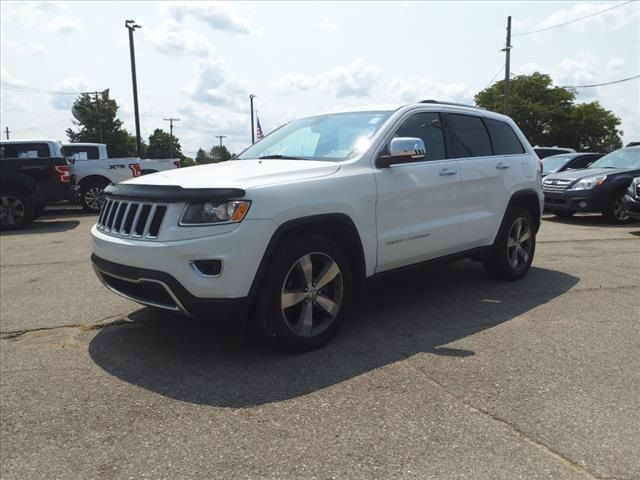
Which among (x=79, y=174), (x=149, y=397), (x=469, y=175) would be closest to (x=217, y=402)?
(x=149, y=397)

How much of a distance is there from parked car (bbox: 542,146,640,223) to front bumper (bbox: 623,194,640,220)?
1.38m

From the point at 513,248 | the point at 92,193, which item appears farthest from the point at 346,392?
the point at 92,193

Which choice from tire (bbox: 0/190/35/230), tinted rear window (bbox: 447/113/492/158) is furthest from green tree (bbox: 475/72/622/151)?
tinted rear window (bbox: 447/113/492/158)

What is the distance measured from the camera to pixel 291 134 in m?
4.88

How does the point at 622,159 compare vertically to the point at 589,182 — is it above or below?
above

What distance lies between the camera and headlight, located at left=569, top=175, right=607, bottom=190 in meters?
10.8

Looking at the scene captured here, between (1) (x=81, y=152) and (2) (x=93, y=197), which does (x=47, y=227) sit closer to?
(2) (x=93, y=197)

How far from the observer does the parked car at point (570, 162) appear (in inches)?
542

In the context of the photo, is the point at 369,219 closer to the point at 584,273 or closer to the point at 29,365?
the point at 29,365

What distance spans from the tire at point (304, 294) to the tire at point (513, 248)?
7.39ft

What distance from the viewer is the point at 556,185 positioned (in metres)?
11.5

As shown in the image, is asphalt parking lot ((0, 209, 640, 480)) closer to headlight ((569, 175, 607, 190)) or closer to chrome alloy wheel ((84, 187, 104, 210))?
headlight ((569, 175, 607, 190))

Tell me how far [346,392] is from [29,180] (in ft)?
34.7

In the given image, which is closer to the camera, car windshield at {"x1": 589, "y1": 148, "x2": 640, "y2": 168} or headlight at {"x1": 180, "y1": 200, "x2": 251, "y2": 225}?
headlight at {"x1": 180, "y1": 200, "x2": 251, "y2": 225}
